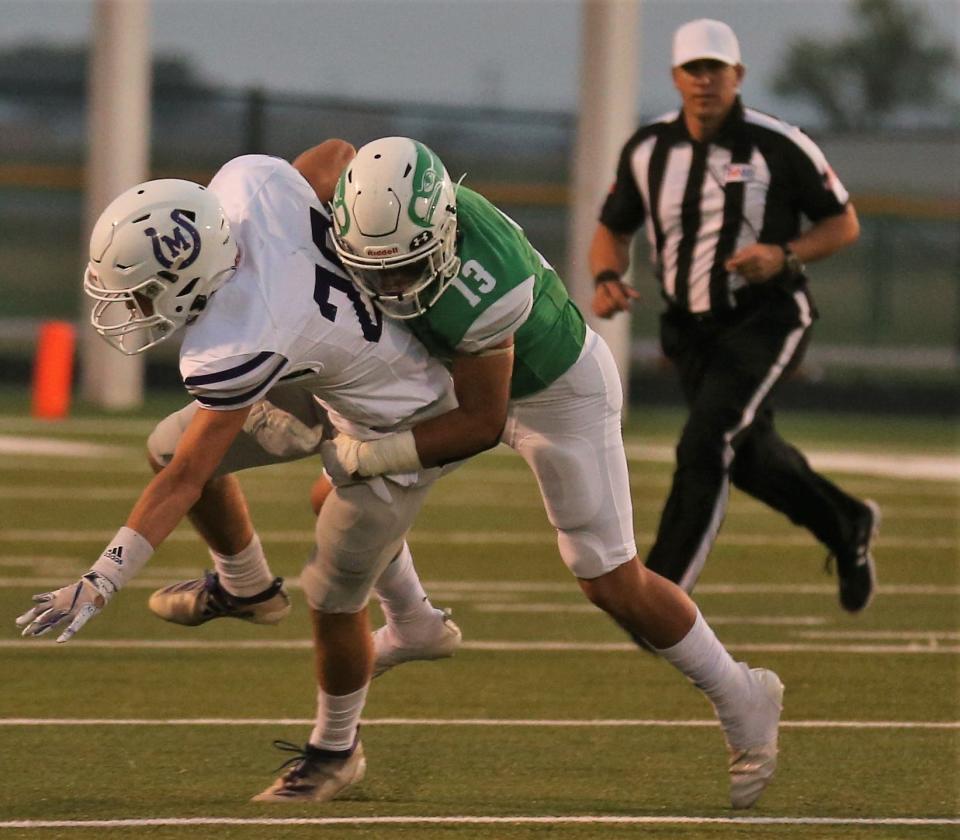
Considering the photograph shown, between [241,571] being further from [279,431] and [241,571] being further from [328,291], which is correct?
[328,291]

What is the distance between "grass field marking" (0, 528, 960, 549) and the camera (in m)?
8.63

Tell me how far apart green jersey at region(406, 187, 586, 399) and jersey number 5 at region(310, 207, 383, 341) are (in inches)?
4.3

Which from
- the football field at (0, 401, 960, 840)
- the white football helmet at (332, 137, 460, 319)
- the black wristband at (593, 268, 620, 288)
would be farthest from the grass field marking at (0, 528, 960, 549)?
the white football helmet at (332, 137, 460, 319)

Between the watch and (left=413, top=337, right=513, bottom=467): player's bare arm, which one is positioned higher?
(left=413, top=337, right=513, bottom=467): player's bare arm

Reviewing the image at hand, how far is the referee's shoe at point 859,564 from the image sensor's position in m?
6.82

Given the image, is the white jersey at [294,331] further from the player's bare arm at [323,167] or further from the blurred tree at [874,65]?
the blurred tree at [874,65]

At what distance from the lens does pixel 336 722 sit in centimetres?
459

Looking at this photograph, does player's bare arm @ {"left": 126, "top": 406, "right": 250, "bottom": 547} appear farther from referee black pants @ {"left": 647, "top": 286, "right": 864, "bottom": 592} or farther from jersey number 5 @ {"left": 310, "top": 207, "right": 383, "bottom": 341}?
referee black pants @ {"left": 647, "top": 286, "right": 864, "bottom": 592}

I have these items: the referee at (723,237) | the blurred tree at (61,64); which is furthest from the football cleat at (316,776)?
the blurred tree at (61,64)

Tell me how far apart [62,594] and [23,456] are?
7862 mm

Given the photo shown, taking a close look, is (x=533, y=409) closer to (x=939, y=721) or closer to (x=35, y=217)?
(x=939, y=721)

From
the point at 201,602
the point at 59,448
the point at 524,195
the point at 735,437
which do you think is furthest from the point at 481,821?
the point at 524,195

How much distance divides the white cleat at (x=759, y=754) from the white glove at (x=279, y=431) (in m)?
1.13

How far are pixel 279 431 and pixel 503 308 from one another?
2.32ft
